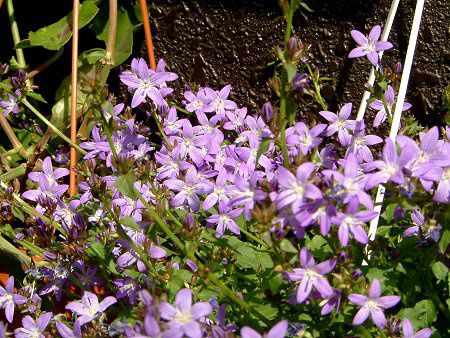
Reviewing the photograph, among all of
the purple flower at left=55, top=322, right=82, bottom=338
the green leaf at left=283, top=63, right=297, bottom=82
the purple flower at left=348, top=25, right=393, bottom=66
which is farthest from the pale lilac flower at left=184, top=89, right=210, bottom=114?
the green leaf at left=283, top=63, right=297, bottom=82

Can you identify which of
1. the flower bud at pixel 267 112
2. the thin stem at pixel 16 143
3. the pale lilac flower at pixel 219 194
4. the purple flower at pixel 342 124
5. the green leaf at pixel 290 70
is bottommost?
the thin stem at pixel 16 143

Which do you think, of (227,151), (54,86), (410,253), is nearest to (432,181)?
(410,253)

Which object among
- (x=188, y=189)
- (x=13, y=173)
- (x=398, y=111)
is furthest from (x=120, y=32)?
(x=398, y=111)

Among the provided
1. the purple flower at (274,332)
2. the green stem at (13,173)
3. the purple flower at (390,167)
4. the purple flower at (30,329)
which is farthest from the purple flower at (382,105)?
the green stem at (13,173)

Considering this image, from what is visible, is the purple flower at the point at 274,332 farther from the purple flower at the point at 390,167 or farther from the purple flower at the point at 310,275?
the purple flower at the point at 390,167

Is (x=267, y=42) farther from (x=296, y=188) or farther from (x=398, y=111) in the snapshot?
(x=296, y=188)
